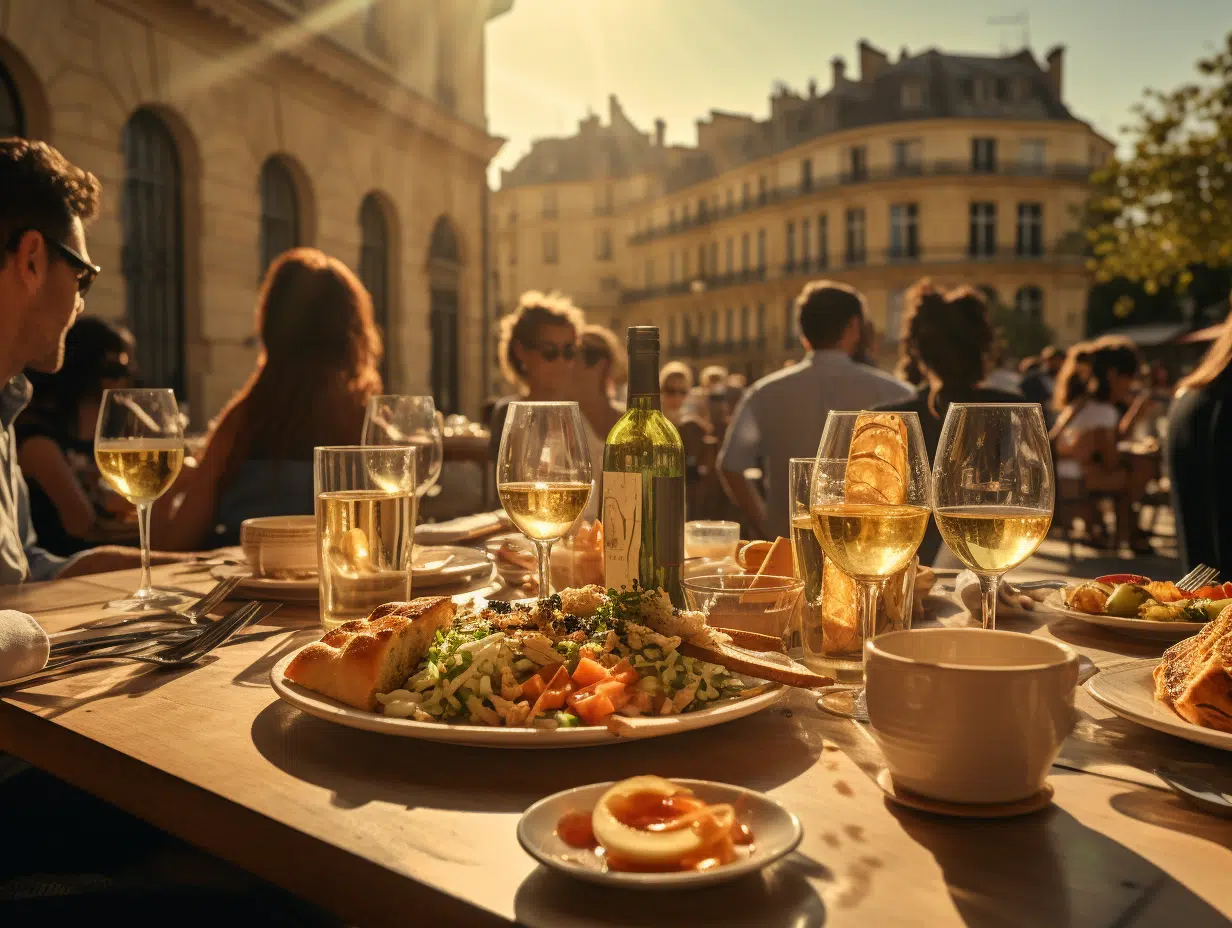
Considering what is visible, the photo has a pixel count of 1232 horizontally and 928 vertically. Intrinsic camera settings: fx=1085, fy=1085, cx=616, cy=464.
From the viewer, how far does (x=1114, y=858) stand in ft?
3.12

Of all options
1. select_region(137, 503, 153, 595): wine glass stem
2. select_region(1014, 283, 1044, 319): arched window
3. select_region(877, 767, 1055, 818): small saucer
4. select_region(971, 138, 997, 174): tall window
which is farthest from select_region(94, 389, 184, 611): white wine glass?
select_region(971, 138, 997, 174): tall window

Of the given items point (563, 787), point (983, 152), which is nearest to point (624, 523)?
point (563, 787)

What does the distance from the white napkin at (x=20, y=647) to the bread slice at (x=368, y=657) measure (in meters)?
0.44

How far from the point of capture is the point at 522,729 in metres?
1.20

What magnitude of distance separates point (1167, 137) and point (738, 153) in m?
44.9

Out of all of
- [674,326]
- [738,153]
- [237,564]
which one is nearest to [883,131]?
[738,153]

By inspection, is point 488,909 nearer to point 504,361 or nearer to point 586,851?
point 586,851

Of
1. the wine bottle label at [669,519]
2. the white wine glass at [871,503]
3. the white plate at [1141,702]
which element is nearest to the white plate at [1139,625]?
the white plate at [1141,702]

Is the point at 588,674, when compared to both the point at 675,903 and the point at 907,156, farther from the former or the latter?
the point at 907,156

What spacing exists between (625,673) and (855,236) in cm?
5345

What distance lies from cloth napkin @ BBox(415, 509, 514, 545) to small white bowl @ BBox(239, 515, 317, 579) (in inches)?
22.8

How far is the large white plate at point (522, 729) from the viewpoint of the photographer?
3.87 ft

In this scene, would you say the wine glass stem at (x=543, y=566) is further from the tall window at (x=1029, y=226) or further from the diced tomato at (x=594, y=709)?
the tall window at (x=1029, y=226)

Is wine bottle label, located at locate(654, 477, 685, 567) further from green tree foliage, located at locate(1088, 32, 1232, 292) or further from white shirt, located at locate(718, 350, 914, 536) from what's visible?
green tree foliage, located at locate(1088, 32, 1232, 292)
